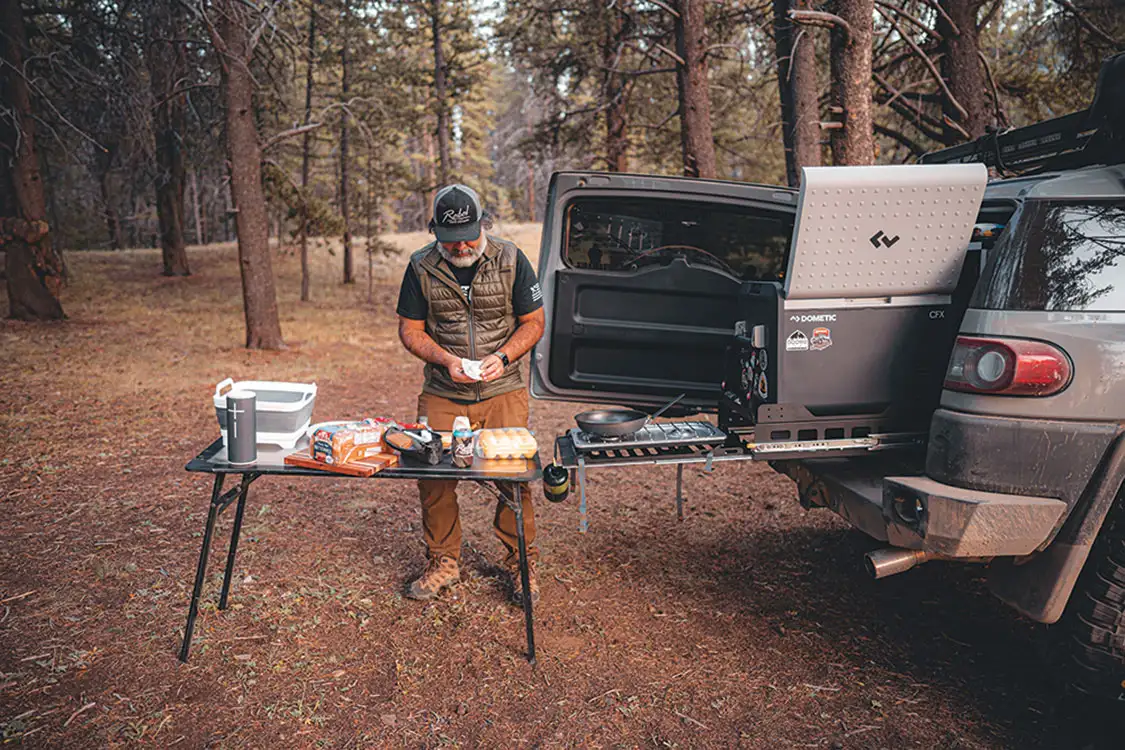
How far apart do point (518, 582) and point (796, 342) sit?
1985 mm

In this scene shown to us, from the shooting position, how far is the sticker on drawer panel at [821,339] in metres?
3.39

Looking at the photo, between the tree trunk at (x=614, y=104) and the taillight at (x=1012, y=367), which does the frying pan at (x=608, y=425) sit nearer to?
the taillight at (x=1012, y=367)

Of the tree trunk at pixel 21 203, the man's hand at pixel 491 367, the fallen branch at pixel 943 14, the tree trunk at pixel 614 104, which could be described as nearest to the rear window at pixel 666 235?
the man's hand at pixel 491 367

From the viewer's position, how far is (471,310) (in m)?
4.00

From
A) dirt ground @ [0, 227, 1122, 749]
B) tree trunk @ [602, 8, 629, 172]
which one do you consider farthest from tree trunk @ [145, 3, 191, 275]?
dirt ground @ [0, 227, 1122, 749]

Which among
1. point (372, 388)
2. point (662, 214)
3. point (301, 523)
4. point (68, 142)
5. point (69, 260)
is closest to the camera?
point (662, 214)

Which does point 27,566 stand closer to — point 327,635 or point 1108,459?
point 327,635

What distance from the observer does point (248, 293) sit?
11680 millimetres

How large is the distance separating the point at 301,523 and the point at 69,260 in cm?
2035

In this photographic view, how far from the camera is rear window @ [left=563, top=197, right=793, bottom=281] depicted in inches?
168

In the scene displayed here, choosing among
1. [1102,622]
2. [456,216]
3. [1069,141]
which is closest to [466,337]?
[456,216]

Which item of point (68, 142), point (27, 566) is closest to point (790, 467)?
point (27, 566)

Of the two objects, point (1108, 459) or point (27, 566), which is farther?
point (27, 566)

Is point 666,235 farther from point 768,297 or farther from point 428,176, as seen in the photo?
point 428,176
